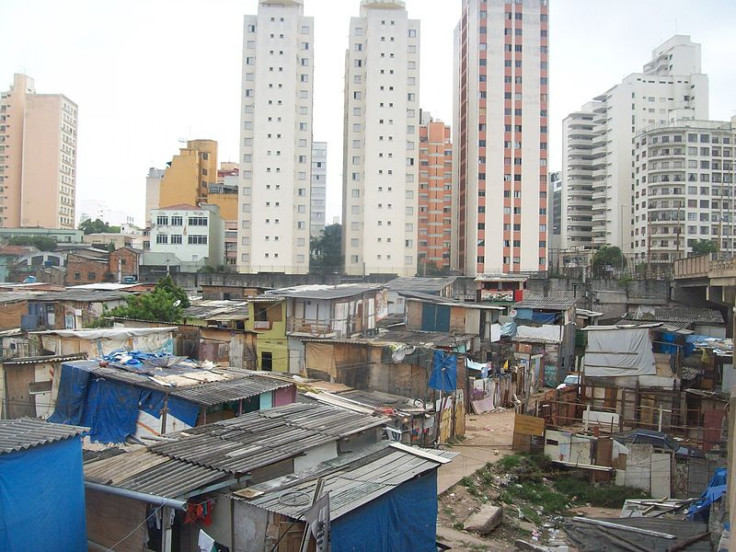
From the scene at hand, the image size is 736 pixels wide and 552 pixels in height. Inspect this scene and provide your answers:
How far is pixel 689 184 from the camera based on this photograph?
65750mm

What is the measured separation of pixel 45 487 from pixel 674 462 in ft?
46.7

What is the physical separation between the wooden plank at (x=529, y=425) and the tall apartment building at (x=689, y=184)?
53420mm

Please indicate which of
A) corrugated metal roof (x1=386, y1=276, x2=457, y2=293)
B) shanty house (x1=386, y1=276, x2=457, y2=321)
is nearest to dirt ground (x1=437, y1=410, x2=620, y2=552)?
shanty house (x1=386, y1=276, x2=457, y2=321)

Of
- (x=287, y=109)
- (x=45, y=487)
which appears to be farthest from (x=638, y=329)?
(x=287, y=109)

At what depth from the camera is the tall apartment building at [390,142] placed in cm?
5959

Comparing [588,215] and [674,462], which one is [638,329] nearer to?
[674,462]

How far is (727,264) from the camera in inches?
803

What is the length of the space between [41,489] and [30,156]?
8673 centimetres

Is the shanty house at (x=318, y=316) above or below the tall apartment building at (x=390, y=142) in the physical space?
below

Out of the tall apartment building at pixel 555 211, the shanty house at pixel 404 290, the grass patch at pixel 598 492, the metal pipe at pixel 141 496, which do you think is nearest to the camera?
the metal pipe at pixel 141 496

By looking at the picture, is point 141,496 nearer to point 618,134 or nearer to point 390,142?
point 390,142

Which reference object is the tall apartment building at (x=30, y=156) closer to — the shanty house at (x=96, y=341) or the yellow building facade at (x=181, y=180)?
the yellow building facade at (x=181, y=180)

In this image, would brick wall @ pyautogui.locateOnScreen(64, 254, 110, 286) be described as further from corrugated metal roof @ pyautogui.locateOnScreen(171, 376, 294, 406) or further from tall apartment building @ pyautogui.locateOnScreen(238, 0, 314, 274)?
corrugated metal roof @ pyautogui.locateOnScreen(171, 376, 294, 406)

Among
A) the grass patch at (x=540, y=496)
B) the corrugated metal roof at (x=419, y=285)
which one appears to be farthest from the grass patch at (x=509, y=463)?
the corrugated metal roof at (x=419, y=285)
